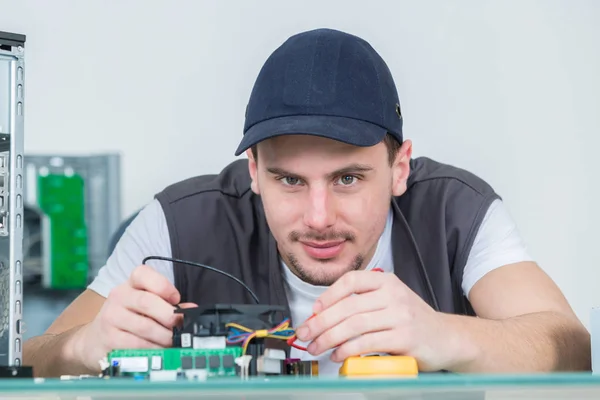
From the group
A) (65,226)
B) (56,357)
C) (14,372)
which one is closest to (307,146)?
(56,357)

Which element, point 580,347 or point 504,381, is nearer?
point 504,381

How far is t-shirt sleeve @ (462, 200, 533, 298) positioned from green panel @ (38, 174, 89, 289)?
5.97 ft

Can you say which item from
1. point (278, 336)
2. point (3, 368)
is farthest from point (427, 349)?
point (3, 368)

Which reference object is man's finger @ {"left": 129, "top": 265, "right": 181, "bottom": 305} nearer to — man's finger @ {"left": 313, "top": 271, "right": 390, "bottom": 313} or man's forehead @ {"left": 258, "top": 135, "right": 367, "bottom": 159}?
man's finger @ {"left": 313, "top": 271, "right": 390, "bottom": 313}

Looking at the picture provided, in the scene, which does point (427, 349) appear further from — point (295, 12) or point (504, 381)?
point (295, 12)

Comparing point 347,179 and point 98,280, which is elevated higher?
point 347,179

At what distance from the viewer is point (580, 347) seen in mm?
1332

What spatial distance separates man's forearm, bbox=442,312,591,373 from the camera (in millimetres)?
1148

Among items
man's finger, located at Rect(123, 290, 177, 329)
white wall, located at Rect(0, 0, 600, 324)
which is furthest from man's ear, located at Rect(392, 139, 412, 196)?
white wall, located at Rect(0, 0, 600, 324)

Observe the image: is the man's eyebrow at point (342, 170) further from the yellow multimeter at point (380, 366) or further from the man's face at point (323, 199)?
the yellow multimeter at point (380, 366)

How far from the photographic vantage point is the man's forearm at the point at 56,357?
124cm

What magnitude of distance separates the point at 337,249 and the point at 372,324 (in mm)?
417

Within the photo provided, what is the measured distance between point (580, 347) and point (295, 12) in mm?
1974

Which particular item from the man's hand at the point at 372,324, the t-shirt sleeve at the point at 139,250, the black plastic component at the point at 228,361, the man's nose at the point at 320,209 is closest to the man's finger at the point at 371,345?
the man's hand at the point at 372,324
